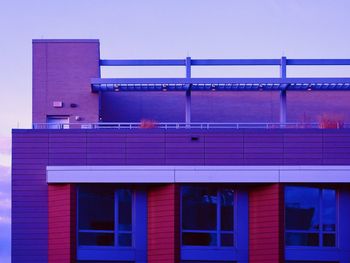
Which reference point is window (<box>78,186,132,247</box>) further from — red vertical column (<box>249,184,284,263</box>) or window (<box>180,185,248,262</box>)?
red vertical column (<box>249,184,284,263</box>)

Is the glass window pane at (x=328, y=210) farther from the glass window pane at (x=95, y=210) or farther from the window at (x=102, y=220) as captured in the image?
the glass window pane at (x=95, y=210)

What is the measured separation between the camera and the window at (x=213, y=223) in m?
21.5

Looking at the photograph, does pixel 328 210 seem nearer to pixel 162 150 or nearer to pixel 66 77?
pixel 162 150

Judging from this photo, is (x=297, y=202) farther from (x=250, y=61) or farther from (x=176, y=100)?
(x=176, y=100)

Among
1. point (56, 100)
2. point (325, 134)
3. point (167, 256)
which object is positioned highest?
point (56, 100)

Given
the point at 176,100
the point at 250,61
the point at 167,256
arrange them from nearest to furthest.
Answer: the point at 167,256 < the point at 250,61 < the point at 176,100

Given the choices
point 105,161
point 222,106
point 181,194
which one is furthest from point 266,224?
point 222,106

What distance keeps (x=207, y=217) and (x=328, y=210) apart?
3.64 m

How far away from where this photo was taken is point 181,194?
2172cm

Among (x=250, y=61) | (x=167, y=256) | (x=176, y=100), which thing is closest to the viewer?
(x=167, y=256)

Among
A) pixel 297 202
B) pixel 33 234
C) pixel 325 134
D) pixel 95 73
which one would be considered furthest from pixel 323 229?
pixel 95 73

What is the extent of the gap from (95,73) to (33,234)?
812 cm

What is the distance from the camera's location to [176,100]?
30094mm

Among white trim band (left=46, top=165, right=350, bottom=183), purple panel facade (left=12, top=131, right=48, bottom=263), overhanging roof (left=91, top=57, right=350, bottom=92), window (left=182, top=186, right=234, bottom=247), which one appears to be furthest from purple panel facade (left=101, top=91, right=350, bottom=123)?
white trim band (left=46, top=165, right=350, bottom=183)
